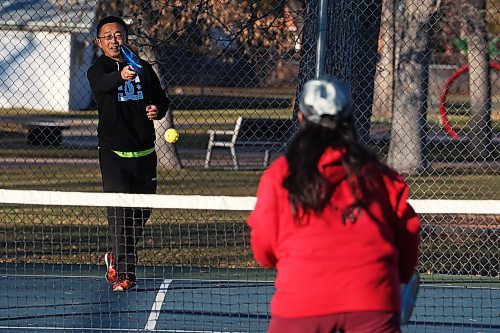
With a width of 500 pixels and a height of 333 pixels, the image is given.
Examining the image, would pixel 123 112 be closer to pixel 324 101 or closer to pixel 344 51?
pixel 344 51

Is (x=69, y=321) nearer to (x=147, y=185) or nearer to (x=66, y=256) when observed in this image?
(x=147, y=185)

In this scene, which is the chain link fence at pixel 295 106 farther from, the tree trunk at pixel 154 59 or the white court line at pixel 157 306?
the white court line at pixel 157 306

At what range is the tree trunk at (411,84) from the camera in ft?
43.8

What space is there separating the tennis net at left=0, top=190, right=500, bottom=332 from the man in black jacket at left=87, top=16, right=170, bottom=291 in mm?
321

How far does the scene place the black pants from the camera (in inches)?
295

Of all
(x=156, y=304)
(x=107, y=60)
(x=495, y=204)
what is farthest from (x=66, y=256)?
(x=495, y=204)

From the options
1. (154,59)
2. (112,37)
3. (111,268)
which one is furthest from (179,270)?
(154,59)

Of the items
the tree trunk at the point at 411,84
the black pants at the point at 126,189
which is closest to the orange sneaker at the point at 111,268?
the black pants at the point at 126,189

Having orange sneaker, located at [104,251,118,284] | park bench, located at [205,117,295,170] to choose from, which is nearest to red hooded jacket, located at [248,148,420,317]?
orange sneaker, located at [104,251,118,284]

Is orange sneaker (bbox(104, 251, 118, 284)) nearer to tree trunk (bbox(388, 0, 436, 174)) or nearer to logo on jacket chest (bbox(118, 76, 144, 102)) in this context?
logo on jacket chest (bbox(118, 76, 144, 102))

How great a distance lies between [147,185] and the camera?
764 cm

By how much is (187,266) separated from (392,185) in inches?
212

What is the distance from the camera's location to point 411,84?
13805 millimetres

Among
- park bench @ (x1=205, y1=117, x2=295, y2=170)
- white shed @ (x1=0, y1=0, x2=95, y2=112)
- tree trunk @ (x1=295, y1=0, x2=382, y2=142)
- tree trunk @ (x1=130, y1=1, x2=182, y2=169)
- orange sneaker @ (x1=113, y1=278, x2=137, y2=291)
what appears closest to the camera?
orange sneaker @ (x1=113, y1=278, x2=137, y2=291)
